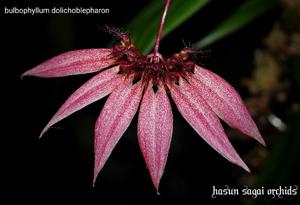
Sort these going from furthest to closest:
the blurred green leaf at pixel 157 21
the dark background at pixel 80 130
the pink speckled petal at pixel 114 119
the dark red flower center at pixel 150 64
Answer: the dark background at pixel 80 130, the blurred green leaf at pixel 157 21, the dark red flower center at pixel 150 64, the pink speckled petal at pixel 114 119

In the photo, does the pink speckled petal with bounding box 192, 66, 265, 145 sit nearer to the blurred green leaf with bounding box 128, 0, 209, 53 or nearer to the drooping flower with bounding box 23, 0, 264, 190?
the drooping flower with bounding box 23, 0, 264, 190

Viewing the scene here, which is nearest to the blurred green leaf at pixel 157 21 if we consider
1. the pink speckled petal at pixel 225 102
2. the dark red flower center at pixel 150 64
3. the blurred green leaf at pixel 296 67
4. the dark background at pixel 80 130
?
the dark red flower center at pixel 150 64

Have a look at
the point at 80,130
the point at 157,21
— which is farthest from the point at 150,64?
the point at 80,130

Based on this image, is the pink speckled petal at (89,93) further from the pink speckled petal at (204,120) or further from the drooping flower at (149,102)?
the pink speckled petal at (204,120)

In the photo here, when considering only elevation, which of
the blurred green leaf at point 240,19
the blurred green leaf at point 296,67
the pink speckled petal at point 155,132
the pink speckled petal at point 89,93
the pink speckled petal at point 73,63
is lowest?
the pink speckled petal at point 155,132

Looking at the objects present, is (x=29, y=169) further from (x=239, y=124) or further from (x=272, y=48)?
(x=239, y=124)

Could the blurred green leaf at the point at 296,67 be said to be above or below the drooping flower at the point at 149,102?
above

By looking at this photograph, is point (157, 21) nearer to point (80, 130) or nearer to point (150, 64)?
point (150, 64)
